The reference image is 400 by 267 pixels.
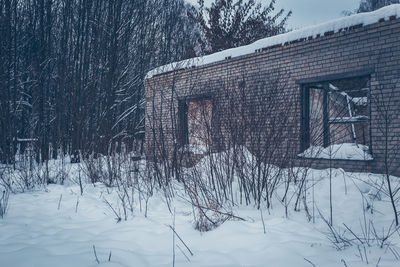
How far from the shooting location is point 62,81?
10.7 metres

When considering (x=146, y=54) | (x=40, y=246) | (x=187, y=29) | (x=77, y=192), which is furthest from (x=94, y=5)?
(x=40, y=246)

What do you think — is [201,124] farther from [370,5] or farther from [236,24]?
[370,5]

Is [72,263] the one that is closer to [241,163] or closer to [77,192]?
[241,163]

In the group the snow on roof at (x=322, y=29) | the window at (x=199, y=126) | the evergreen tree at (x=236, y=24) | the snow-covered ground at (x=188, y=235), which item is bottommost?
the snow-covered ground at (x=188, y=235)

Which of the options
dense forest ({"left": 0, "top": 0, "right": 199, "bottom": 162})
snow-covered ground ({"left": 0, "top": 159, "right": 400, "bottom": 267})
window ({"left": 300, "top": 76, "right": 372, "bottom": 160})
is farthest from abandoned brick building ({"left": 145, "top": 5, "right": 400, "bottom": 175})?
dense forest ({"left": 0, "top": 0, "right": 199, "bottom": 162})

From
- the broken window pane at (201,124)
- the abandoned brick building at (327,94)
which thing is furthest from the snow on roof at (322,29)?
the broken window pane at (201,124)

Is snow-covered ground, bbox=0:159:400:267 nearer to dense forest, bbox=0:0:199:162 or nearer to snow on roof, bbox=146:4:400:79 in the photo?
snow on roof, bbox=146:4:400:79

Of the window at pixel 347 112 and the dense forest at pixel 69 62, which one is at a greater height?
the dense forest at pixel 69 62

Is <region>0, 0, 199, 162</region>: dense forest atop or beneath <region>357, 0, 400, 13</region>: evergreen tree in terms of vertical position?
beneath

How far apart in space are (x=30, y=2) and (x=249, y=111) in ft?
41.2

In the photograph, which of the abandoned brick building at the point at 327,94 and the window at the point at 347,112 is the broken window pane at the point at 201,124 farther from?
the window at the point at 347,112

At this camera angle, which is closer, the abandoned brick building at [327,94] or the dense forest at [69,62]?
the abandoned brick building at [327,94]

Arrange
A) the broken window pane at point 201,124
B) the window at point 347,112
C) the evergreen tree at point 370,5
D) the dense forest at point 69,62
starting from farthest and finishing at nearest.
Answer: the evergreen tree at point 370,5
the dense forest at point 69,62
the window at point 347,112
the broken window pane at point 201,124

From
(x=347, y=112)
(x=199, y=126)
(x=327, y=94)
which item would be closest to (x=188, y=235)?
(x=199, y=126)
